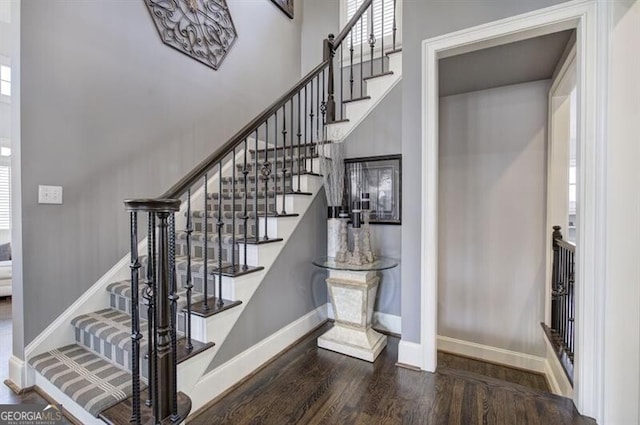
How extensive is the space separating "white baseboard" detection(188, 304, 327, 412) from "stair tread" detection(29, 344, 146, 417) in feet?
1.05

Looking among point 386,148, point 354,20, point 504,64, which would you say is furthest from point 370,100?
point 504,64

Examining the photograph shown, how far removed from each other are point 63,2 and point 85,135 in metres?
0.91

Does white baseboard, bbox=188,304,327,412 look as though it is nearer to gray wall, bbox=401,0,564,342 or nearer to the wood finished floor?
the wood finished floor

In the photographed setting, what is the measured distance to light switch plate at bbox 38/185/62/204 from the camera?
78.7 inches

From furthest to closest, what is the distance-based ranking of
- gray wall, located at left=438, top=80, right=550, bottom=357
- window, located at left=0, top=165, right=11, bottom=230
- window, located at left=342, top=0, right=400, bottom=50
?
window, located at left=0, top=165, right=11, bottom=230
window, located at left=342, top=0, right=400, bottom=50
gray wall, located at left=438, top=80, right=550, bottom=357

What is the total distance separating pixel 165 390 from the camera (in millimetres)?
1389

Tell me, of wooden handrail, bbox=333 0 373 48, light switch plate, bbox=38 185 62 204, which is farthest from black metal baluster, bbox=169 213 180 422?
wooden handrail, bbox=333 0 373 48

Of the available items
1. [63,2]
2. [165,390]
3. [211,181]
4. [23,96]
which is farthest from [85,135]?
[165,390]

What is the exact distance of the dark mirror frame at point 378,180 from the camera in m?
2.83

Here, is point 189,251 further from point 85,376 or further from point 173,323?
point 85,376

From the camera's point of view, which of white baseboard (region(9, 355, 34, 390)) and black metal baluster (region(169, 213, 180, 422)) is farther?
white baseboard (region(9, 355, 34, 390))

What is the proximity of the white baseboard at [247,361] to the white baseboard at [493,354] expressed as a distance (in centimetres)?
162

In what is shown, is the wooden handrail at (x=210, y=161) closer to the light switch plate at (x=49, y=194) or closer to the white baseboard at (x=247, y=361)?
the light switch plate at (x=49, y=194)

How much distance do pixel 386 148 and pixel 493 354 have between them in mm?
2419
